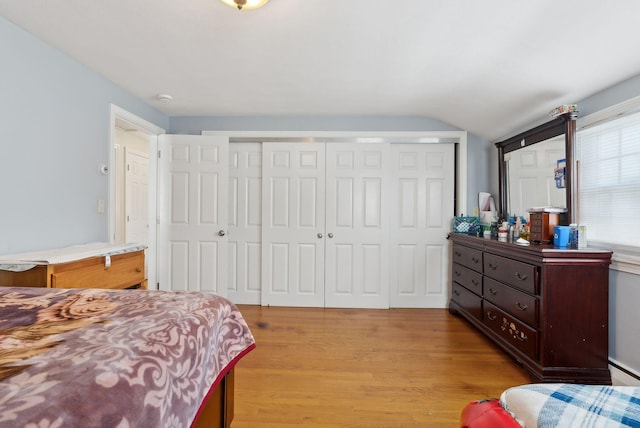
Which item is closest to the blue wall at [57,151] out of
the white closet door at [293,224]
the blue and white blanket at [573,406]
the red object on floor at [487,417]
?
the white closet door at [293,224]

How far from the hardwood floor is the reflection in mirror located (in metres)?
1.30

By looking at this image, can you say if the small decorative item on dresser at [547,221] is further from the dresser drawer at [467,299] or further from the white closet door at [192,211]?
the white closet door at [192,211]

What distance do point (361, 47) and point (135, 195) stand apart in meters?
4.13

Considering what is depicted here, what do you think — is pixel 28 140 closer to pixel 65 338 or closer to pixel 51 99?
→ pixel 51 99

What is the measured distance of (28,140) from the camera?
1.99 meters

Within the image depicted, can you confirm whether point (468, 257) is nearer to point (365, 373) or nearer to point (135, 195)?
point (365, 373)

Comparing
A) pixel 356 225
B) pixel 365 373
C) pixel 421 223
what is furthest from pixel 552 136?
pixel 365 373

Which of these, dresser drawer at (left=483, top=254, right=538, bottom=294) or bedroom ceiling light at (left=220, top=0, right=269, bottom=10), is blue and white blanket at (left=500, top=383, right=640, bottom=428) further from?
bedroom ceiling light at (left=220, top=0, right=269, bottom=10)

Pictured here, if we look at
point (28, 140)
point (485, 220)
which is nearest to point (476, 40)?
point (485, 220)

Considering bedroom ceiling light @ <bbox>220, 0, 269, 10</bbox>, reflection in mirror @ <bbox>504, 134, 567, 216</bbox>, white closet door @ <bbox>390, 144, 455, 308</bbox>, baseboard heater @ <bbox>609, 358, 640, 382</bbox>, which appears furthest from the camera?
white closet door @ <bbox>390, 144, 455, 308</bbox>

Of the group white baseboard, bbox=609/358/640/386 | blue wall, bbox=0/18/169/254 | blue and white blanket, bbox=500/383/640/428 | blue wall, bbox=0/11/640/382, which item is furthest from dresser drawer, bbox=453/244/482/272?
blue wall, bbox=0/18/169/254

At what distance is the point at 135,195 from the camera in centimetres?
466

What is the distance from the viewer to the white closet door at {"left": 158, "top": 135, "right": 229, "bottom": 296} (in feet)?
11.5

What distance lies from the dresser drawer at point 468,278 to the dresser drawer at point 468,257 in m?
0.05
